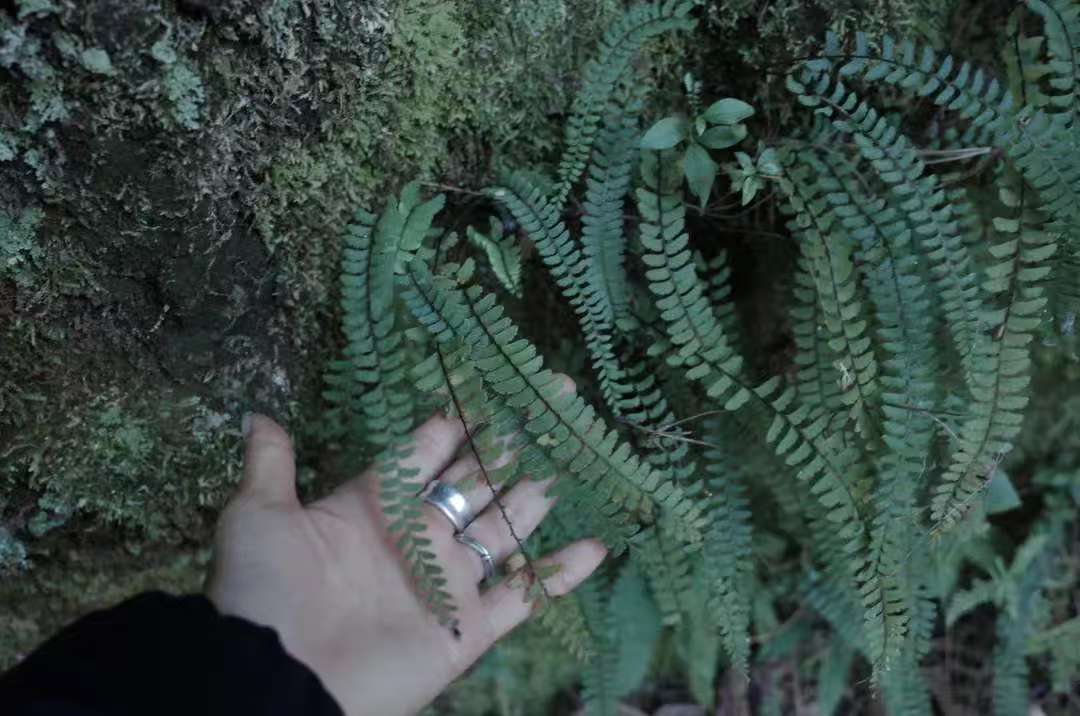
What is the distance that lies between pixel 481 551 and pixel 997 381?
54.2 inches

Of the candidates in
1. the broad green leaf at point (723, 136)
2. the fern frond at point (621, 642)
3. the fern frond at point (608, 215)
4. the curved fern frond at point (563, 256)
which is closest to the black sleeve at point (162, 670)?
the curved fern frond at point (563, 256)

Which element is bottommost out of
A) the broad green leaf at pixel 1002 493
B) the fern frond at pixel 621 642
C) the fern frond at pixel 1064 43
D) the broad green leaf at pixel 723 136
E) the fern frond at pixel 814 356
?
the fern frond at pixel 621 642

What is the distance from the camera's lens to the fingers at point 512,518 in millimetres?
2098

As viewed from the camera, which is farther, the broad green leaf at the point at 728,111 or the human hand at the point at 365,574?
the broad green leaf at the point at 728,111

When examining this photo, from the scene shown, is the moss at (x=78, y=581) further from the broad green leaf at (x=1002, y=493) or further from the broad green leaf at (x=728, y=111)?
the broad green leaf at (x=1002, y=493)

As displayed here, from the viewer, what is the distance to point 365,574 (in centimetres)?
200

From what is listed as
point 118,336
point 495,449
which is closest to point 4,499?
point 118,336

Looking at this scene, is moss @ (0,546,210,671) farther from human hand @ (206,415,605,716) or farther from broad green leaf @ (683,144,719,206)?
broad green leaf @ (683,144,719,206)

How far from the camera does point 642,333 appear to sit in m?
2.33

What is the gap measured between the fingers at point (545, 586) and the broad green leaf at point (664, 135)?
105 cm

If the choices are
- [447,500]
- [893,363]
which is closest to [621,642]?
[447,500]

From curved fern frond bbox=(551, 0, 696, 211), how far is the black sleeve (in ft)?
4.12

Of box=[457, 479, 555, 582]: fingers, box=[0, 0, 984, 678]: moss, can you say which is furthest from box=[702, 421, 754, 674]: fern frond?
box=[0, 0, 984, 678]: moss

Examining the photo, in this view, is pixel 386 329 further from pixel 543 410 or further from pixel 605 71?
pixel 605 71
